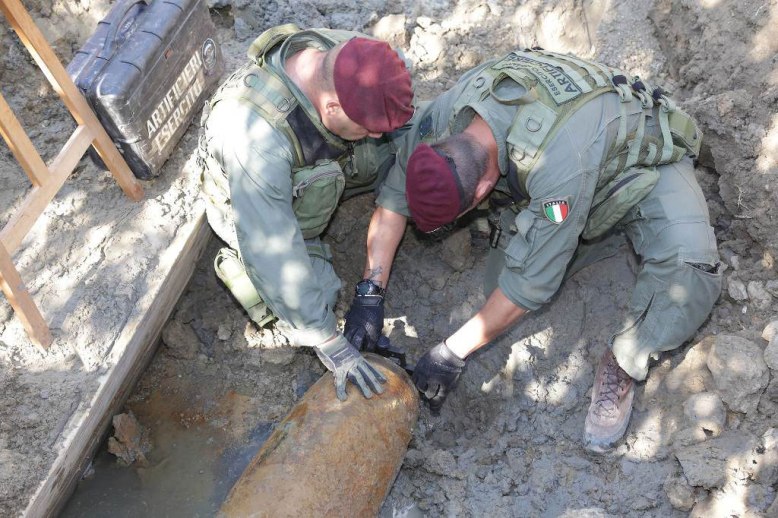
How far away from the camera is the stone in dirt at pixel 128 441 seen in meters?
3.31

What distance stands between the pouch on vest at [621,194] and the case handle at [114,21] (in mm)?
2296

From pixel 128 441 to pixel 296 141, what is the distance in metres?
1.65

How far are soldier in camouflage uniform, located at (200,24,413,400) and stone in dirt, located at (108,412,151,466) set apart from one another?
95 cm

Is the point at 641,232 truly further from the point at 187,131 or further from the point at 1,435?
the point at 1,435

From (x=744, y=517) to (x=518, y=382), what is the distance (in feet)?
3.69

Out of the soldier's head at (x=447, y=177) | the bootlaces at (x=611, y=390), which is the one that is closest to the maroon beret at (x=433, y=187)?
the soldier's head at (x=447, y=177)

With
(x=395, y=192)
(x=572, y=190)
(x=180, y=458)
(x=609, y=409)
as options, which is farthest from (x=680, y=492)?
(x=180, y=458)

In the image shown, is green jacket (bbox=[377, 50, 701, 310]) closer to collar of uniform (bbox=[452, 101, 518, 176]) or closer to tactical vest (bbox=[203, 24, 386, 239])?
collar of uniform (bbox=[452, 101, 518, 176])

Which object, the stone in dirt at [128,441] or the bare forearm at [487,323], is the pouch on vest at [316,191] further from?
the stone in dirt at [128,441]

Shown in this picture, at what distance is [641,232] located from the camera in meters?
3.06

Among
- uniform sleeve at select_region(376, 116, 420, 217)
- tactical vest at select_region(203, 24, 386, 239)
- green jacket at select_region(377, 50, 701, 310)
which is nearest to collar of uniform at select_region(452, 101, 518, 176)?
green jacket at select_region(377, 50, 701, 310)

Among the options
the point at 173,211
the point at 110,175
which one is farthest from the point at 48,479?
the point at 110,175

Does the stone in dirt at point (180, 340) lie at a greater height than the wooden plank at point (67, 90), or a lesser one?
lesser

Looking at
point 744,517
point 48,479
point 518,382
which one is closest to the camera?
point 744,517
